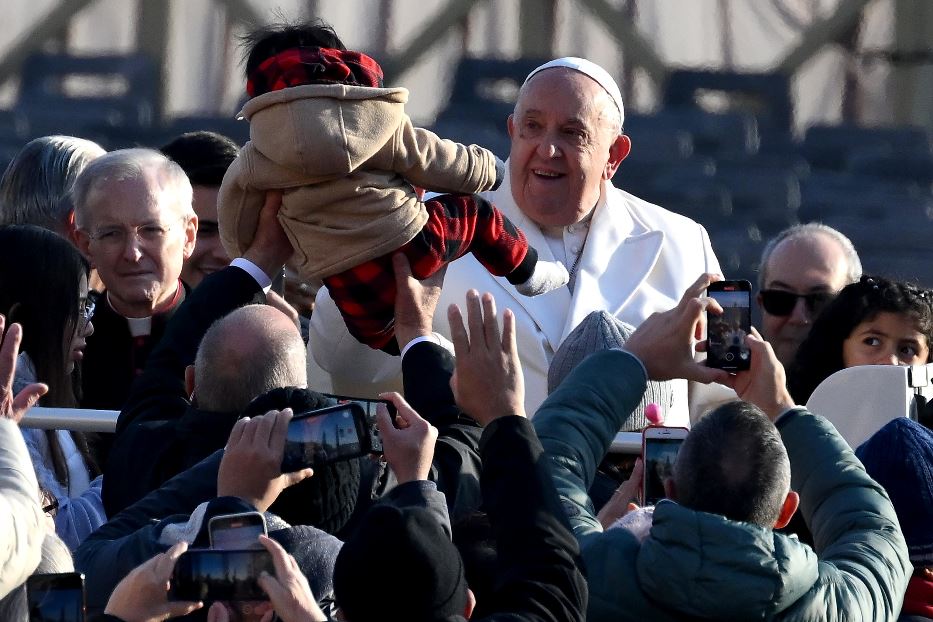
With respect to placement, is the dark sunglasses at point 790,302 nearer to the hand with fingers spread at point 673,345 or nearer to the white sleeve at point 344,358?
the white sleeve at point 344,358

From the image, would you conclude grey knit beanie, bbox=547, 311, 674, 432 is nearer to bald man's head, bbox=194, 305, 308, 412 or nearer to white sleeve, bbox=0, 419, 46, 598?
bald man's head, bbox=194, 305, 308, 412

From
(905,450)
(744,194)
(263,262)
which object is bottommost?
(744,194)

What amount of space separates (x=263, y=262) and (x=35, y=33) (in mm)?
4421

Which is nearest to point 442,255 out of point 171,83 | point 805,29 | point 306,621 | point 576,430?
point 576,430

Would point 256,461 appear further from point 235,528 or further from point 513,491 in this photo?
point 513,491

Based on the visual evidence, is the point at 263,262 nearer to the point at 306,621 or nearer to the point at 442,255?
the point at 442,255

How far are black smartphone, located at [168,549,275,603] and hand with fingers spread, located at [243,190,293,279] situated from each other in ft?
3.75

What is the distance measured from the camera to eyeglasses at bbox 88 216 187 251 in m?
4.13

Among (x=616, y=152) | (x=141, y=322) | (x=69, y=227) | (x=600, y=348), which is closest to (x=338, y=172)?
(x=600, y=348)

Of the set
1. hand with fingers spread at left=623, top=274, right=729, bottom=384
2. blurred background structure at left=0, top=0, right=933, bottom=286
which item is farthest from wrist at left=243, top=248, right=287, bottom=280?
blurred background structure at left=0, top=0, right=933, bottom=286

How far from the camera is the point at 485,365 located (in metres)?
2.62

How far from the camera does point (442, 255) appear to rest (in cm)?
339

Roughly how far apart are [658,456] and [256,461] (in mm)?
669

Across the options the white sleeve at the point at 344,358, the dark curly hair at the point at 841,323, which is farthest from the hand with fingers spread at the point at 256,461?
the dark curly hair at the point at 841,323
